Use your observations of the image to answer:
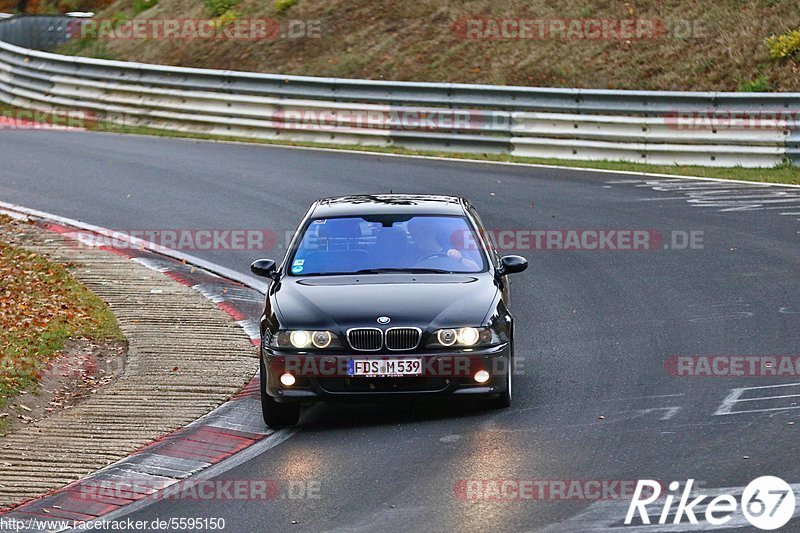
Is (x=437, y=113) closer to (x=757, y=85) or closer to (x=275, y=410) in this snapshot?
(x=757, y=85)

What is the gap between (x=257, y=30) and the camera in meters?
32.1

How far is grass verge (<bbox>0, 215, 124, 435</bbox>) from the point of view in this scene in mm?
11094

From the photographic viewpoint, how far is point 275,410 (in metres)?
9.75

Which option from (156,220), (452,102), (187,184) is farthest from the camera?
(452,102)

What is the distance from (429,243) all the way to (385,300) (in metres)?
1.17

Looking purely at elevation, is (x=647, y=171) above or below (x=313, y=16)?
below

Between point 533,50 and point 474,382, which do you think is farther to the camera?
point 533,50

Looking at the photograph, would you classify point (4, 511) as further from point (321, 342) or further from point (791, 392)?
point (791, 392)

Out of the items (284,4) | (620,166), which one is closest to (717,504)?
(620,166)

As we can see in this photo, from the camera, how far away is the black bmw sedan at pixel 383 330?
950 cm

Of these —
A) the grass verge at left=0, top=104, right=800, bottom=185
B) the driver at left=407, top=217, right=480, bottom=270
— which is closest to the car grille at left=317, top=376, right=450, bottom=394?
the driver at left=407, top=217, right=480, bottom=270

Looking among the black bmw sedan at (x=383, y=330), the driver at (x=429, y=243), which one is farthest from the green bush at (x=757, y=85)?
the black bmw sedan at (x=383, y=330)

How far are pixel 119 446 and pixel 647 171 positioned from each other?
13.6 meters

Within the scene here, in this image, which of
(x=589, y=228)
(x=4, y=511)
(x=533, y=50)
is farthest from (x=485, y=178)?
(x=4, y=511)
